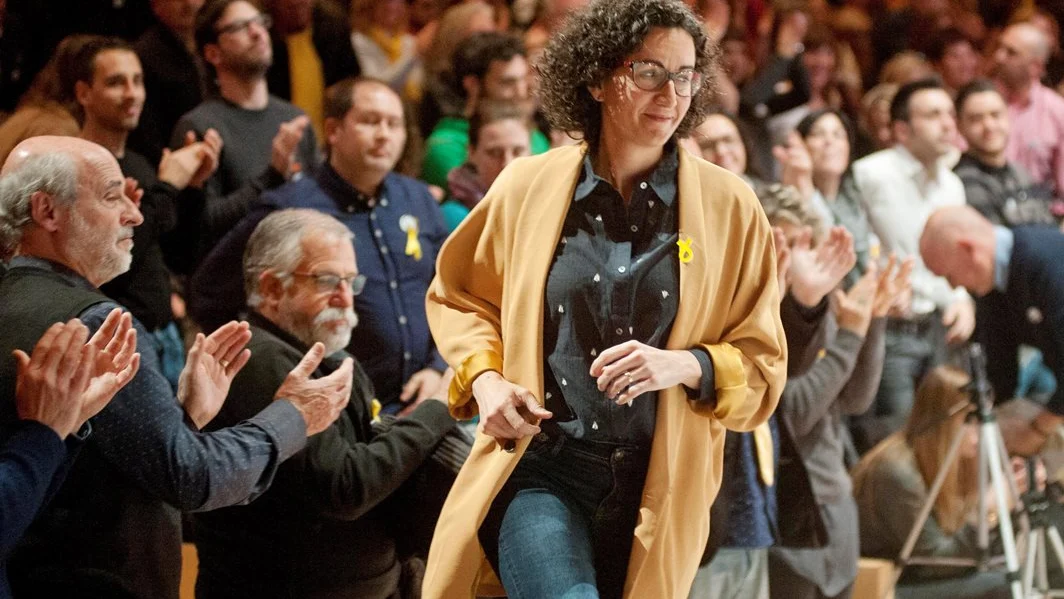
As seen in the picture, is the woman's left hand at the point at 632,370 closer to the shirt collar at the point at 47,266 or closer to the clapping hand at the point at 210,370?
the clapping hand at the point at 210,370

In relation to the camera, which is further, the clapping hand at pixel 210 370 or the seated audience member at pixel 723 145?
the seated audience member at pixel 723 145

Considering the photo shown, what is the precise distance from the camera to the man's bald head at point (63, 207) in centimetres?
262

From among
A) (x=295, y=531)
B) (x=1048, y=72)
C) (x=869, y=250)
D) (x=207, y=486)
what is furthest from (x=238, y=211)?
(x=1048, y=72)

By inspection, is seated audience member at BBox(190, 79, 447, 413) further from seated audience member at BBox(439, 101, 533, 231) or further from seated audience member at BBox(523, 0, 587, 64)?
seated audience member at BBox(523, 0, 587, 64)

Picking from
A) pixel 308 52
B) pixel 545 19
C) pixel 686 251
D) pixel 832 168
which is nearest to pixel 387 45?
pixel 308 52

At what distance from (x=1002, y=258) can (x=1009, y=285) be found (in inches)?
3.5

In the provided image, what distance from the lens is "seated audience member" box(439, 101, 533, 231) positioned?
4.46m

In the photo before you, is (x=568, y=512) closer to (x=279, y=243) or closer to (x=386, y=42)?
(x=279, y=243)

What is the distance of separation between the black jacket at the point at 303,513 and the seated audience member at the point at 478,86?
1.91 metres

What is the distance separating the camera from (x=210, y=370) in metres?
2.79

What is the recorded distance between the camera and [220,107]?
4523 millimetres

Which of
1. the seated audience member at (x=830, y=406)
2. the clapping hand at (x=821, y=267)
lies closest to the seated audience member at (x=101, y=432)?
the clapping hand at (x=821, y=267)

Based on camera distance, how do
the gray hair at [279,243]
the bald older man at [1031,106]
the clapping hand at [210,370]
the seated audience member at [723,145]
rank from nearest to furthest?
the clapping hand at [210,370], the gray hair at [279,243], the seated audience member at [723,145], the bald older man at [1031,106]

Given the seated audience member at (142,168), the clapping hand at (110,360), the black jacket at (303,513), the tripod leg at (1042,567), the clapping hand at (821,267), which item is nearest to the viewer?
the clapping hand at (110,360)
